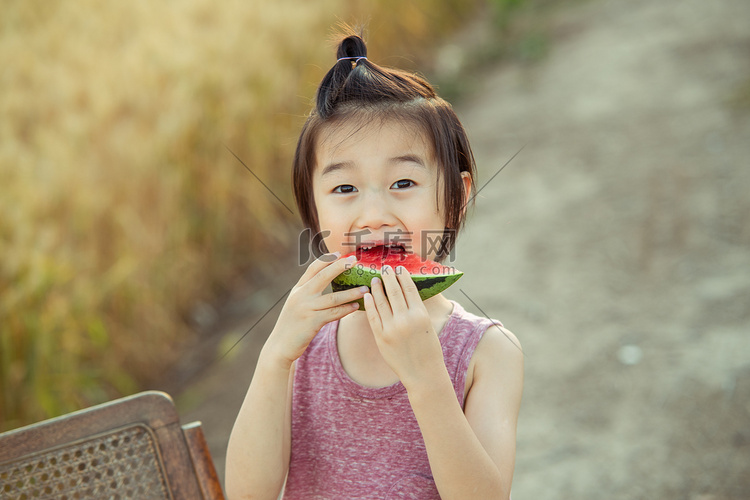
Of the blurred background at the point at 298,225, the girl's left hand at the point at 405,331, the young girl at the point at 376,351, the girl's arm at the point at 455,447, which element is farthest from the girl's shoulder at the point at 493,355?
the blurred background at the point at 298,225

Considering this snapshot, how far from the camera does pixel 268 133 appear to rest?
659cm

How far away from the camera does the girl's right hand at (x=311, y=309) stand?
167 cm

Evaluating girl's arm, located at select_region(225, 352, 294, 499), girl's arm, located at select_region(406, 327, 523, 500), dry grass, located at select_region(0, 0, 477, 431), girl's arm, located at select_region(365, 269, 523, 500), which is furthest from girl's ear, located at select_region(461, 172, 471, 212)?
dry grass, located at select_region(0, 0, 477, 431)

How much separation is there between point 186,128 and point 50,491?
175 inches

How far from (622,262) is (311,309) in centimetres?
440

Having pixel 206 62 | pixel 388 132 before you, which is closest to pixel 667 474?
pixel 388 132

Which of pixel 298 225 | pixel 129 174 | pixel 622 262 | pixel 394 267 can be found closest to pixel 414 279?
pixel 394 267

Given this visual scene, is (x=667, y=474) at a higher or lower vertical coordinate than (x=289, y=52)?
lower

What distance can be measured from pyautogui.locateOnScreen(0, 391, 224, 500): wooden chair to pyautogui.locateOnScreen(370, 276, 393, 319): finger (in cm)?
59

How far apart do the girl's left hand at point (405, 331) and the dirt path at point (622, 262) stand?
259cm

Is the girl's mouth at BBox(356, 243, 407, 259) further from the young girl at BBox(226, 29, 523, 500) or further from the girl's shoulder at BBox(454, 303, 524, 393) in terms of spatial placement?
the girl's shoulder at BBox(454, 303, 524, 393)

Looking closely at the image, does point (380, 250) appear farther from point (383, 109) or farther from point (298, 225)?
point (298, 225)

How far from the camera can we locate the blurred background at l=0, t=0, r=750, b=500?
4062 mm

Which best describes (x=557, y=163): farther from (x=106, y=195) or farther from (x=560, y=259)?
(x=106, y=195)
